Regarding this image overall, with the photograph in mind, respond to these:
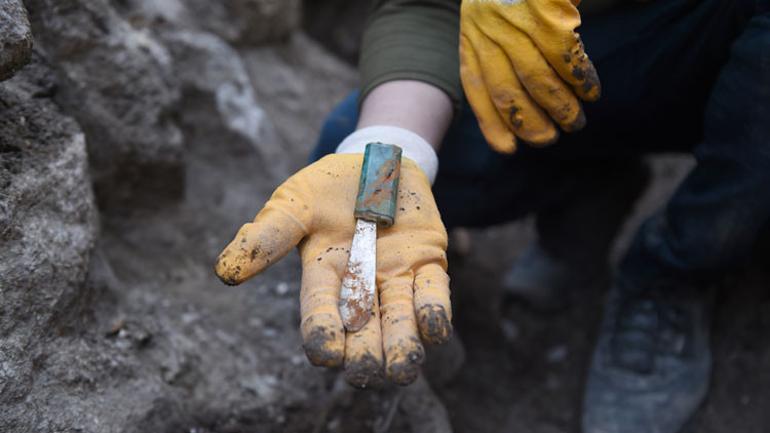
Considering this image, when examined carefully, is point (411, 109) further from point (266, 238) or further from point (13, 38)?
point (13, 38)

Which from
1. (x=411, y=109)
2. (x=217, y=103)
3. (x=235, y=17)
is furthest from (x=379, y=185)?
(x=235, y=17)

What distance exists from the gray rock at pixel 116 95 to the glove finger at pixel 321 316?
0.57 metres

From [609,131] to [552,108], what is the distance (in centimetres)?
34

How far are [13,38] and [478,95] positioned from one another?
586 millimetres

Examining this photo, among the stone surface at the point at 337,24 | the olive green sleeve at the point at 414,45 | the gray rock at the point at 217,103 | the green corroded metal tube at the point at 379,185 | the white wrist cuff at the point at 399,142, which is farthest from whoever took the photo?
the stone surface at the point at 337,24

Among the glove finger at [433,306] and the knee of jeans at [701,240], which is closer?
the glove finger at [433,306]

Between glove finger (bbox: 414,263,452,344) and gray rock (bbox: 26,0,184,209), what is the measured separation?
68cm

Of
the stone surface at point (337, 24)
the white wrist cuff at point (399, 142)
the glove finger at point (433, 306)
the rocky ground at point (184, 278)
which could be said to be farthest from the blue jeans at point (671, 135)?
the stone surface at point (337, 24)

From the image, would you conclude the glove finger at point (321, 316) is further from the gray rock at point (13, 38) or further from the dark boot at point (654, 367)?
the dark boot at point (654, 367)

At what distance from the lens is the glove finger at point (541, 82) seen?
0.97 meters

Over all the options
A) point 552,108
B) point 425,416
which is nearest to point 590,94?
point 552,108

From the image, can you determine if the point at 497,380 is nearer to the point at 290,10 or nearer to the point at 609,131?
the point at 609,131

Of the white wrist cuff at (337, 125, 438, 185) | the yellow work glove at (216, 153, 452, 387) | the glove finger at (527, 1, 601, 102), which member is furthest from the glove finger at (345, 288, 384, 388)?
the glove finger at (527, 1, 601, 102)

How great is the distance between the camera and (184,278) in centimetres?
138
